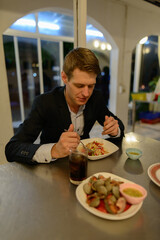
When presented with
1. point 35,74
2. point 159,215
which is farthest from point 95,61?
point 35,74

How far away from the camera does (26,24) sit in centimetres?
368

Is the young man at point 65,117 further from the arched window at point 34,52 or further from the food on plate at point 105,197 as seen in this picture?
the arched window at point 34,52

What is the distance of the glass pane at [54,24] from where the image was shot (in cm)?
396

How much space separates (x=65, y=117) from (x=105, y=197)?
0.78m

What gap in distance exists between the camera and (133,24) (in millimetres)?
3600

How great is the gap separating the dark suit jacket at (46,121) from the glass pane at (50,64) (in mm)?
3127

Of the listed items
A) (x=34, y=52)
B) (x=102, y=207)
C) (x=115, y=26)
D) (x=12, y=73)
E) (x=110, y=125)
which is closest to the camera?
(x=102, y=207)

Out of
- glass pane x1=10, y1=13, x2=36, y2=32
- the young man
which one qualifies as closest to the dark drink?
the young man

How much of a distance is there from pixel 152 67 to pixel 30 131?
5348 millimetres

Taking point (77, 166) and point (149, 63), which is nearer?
point (77, 166)

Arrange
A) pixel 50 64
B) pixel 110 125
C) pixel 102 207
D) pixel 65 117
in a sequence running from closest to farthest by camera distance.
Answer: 1. pixel 102 207
2. pixel 110 125
3. pixel 65 117
4. pixel 50 64

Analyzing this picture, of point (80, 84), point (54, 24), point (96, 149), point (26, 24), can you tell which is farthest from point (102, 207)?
point (54, 24)

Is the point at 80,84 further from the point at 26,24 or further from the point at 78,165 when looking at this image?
the point at 26,24

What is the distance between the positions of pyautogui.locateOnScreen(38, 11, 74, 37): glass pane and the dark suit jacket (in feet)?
10.6
